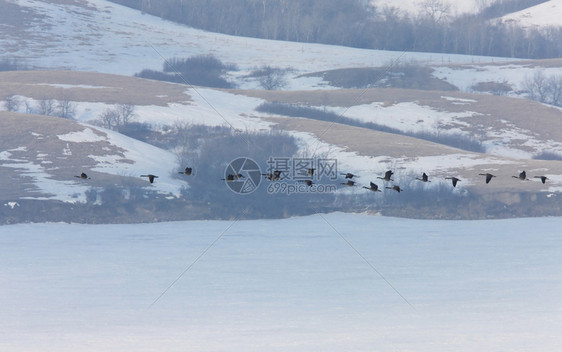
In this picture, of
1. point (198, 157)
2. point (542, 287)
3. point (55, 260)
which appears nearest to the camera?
point (542, 287)

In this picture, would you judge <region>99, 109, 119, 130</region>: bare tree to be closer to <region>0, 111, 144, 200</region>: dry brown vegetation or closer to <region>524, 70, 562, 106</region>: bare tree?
<region>0, 111, 144, 200</region>: dry brown vegetation

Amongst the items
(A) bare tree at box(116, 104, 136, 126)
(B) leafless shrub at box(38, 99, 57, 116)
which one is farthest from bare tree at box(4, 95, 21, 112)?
(A) bare tree at box(116, 104, 136, 126)

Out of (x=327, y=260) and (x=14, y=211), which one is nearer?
(x=327, y=260)

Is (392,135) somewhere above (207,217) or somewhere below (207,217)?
above

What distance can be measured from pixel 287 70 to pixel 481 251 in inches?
2693

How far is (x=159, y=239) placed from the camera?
51094 millimetres

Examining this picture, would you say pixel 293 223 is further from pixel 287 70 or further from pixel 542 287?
pixel 287 70

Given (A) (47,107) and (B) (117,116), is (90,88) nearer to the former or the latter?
Result: (A) (47,107)

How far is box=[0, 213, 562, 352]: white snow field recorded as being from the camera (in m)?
26.1

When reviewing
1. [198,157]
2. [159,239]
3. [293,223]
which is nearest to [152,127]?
[198,157]

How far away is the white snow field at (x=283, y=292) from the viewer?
85.7ft

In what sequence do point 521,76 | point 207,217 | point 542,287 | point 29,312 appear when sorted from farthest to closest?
point 521,76 < point 207,217 < point 542,287 < point 29,312

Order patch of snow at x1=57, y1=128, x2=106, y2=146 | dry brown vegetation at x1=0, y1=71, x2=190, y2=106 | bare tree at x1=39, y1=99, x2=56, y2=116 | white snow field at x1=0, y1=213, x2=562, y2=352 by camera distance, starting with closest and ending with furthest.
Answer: white snow field at x1=0, y1=213, x2=562, y2=352
patch of snow at x1=57, y1=128, x2=106, y2=146
bare tree at x1=39, y1=99, x2=56, y2=116
dry brown vegetation at x1=0, y1=71, x2=190, y2=106

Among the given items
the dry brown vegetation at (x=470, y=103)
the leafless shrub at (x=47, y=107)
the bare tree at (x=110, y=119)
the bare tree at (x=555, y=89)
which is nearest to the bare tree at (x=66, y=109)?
the leafless shrub at (x=47, y=107)
